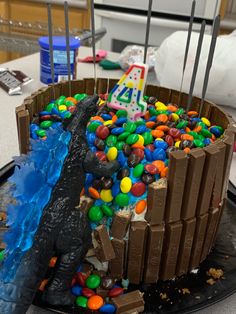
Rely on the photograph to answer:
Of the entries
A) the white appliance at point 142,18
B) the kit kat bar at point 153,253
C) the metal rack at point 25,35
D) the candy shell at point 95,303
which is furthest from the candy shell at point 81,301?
the white appliance at point 142,18

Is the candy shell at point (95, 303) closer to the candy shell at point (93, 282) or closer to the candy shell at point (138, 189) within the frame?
the candy shell at point (93, 282)

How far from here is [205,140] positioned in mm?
725

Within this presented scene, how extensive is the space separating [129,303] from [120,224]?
0.38 feet

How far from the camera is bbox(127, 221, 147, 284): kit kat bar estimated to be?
25.1 inches

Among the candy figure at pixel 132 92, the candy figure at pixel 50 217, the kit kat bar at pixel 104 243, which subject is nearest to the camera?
the candy figure at pixel 50 217

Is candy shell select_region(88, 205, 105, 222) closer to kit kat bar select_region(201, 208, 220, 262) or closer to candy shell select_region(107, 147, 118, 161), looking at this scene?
candy shell select_region(107, 147, 118, 161)

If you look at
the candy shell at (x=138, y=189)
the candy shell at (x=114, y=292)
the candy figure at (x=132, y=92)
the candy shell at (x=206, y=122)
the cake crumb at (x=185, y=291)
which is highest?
the candy figure at (x=132, y=92)

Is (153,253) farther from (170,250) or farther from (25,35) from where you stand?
(25,35)

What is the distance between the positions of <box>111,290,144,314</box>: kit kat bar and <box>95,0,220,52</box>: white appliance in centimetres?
189

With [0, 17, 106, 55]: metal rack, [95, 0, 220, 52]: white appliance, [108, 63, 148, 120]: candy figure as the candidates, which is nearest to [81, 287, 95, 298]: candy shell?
[108, 63, 148, 120]: candy figure

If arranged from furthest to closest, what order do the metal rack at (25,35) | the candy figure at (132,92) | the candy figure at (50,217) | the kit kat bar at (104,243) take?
1. the metal rack at (25,35)
2. the candy figure at (132,92)
3. the kit kat bar at (104,243)
4. the candy figure at (50,217)

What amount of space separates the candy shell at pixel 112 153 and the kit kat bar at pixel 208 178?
0.14 meters

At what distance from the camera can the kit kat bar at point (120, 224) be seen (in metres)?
0.63

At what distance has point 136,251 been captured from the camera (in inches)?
26.1
